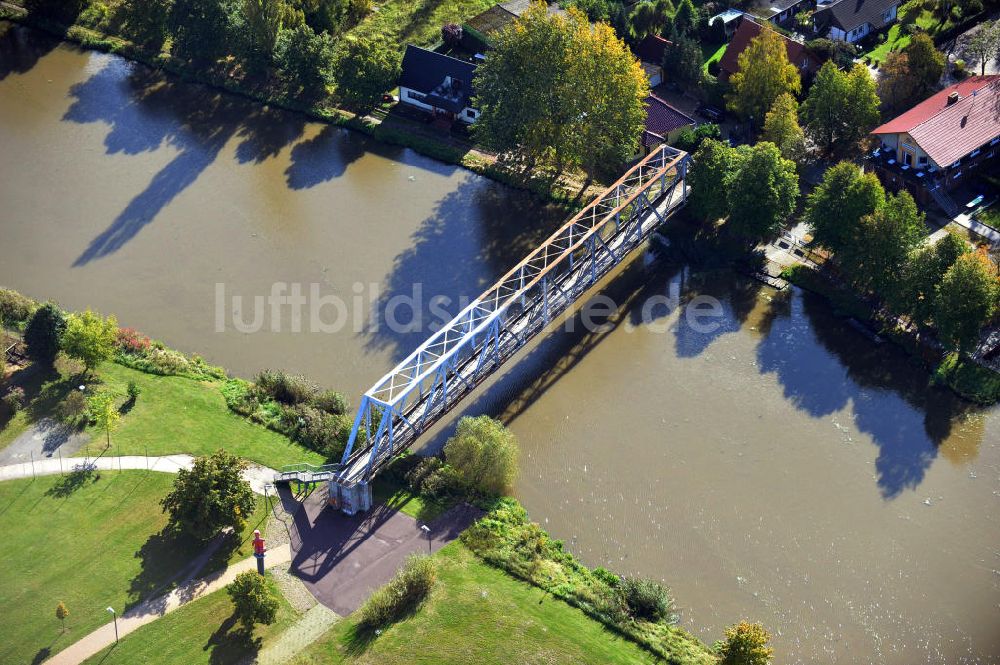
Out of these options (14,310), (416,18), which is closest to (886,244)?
(416,18)

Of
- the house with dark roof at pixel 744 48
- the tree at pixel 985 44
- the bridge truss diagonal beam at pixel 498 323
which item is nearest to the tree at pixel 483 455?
the bridge truss diagonal beam at pixel 498 323

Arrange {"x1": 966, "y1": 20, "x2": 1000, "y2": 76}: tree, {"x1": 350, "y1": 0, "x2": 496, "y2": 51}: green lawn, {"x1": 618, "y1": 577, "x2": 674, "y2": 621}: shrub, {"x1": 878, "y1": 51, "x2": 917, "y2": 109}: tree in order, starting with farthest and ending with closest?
{"x1": 350, "y1": 0, "x2": 496, "y2": 51}: green lawn → {"x1": 966, "y1": 20, "x2": 1000, "y2": 76}: tree → {"x1": 878, "y1": 51, "x2": 917, "y2": 109}: tree → {"x1": 618, "y1": 577, "x2": 674, "y2": 621}: shrub

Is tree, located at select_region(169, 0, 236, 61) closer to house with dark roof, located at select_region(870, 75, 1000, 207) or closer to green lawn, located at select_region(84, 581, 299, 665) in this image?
house with dark roof, located at select_region(870, 75, 1000, 207)

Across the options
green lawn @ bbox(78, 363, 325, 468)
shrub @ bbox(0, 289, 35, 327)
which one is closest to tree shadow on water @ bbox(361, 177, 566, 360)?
green lawn @ bbox(78, 363, 325, 468)

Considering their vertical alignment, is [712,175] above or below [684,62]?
below

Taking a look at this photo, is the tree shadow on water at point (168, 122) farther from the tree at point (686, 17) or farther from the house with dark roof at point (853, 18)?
the house with dark roof at point (853, 18)

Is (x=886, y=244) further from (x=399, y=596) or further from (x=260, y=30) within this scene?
(x=260, y=30)
